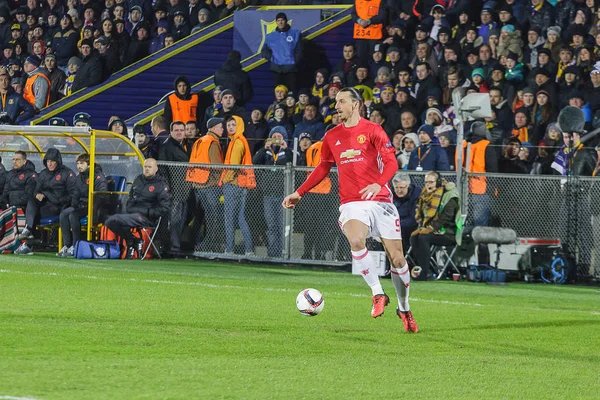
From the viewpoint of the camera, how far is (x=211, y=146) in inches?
759

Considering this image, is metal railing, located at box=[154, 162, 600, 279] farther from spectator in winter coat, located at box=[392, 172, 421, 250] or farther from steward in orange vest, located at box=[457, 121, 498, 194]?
spectator in winter coat, located at box=[392, 172, 421, 250]

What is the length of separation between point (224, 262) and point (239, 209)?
39.1 inches

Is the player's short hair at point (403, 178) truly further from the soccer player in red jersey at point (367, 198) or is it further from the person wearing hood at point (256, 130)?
the soccer player in red jersey at point (367, 198)

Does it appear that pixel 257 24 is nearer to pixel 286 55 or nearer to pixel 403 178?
pixel 286 55

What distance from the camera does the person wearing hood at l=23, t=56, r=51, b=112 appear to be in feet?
86.7

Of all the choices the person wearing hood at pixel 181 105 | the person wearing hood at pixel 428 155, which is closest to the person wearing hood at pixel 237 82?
the person wearing hood at pixel 181 105

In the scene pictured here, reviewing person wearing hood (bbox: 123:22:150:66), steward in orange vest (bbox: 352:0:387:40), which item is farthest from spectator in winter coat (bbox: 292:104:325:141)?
person wearing hood (bbox: 123:22:150:66)

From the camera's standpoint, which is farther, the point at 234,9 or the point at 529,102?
the point at 234,9

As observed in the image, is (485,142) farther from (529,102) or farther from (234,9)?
(234,9)

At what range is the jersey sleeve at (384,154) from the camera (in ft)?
34.1

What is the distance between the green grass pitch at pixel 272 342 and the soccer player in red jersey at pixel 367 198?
455 millimetres

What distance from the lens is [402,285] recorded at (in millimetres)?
10477

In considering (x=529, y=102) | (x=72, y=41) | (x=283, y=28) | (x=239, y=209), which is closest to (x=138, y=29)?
(x=72, y=41)

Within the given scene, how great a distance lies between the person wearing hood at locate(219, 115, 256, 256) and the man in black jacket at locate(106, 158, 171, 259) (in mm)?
997
